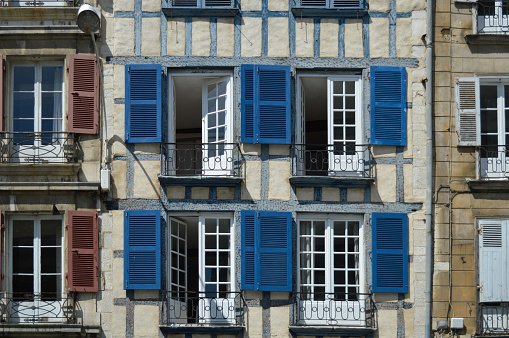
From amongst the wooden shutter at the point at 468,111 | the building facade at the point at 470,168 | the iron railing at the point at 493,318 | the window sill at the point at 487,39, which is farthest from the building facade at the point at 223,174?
the iron railing at the point at 493,318

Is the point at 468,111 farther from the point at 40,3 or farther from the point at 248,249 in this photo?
the point at 40,3

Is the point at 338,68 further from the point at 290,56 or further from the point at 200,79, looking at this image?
the point at 200,79

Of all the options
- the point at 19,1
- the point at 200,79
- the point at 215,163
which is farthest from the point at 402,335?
the point at 19,1

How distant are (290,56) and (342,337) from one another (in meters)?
4.66

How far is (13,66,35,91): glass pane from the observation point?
63.4ft

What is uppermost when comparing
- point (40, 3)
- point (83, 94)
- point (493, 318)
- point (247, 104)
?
point (40, 3)

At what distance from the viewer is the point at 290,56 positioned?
1936 centimetres

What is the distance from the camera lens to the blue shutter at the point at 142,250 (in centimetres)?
1858

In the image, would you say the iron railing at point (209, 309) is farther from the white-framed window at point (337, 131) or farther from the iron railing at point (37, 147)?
the iron railing at point (37, 147)

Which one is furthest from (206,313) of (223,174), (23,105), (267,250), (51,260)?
(23,105)

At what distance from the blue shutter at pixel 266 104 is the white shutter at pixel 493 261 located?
353cm

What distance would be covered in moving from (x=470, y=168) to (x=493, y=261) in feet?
5.09

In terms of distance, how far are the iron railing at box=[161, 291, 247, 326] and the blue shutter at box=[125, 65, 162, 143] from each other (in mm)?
2598

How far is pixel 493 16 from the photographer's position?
773 inches
